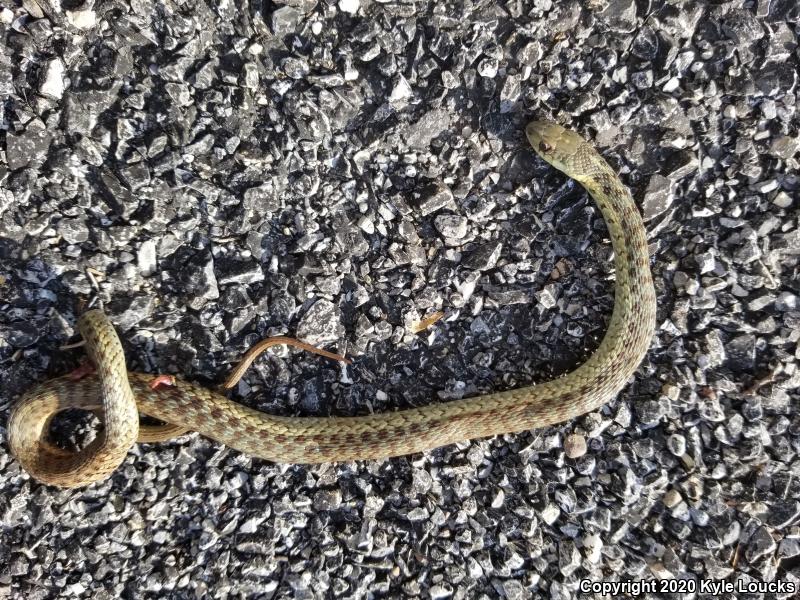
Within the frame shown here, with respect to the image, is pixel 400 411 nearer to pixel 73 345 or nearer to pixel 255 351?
pixel 255 351

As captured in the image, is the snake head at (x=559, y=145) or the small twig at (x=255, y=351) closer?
the snake head at (x=559, y=145)

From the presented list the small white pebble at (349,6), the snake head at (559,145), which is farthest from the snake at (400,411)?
the small white pebble at (349,6)

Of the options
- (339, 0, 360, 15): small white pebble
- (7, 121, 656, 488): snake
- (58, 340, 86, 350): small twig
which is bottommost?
(7, 121, 656, 488): snake

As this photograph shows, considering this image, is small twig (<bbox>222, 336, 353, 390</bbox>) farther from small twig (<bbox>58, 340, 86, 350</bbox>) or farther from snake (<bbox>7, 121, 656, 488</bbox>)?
small twig (<bbox>58, 340, 86, 350</bbox>)

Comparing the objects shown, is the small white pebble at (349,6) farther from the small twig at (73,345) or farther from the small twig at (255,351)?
the small twig at (73,345)

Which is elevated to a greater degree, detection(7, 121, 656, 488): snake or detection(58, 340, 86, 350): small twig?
detection(58, 340, 86, 350): small twig

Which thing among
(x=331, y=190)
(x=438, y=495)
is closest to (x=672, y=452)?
(x=438, y=495)

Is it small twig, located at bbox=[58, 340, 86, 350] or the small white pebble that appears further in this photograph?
small twig, located at bbox=[58, 340, 86, 350]

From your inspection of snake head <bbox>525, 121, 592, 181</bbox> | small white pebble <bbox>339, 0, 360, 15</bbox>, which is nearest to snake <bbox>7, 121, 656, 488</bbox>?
Answer: snake head <bbox>525, 121, 592, 181</bbox>
